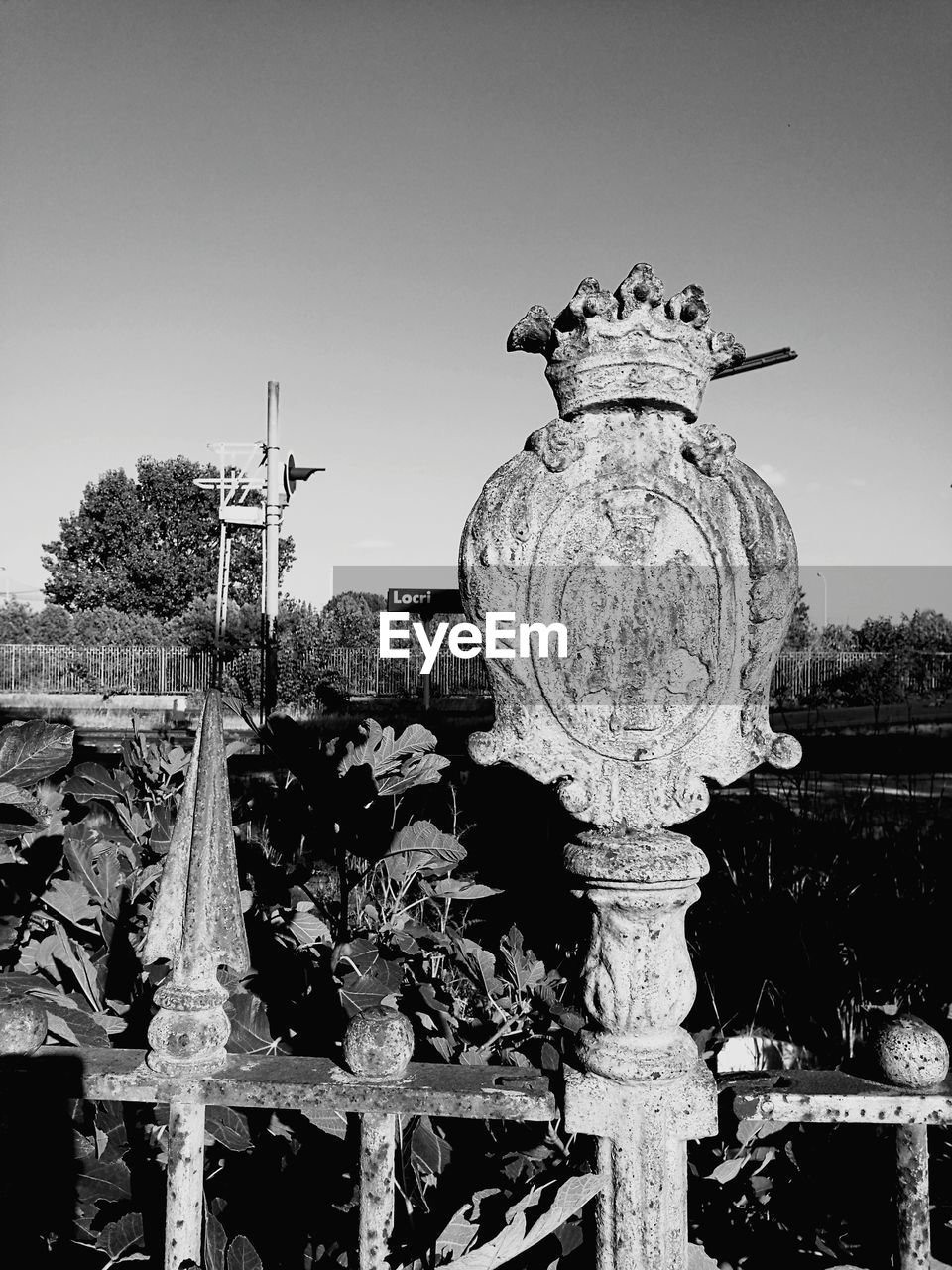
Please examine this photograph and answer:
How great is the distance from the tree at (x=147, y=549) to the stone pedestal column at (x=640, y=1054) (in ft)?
149

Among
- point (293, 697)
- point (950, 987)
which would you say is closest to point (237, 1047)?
point (950, 987)

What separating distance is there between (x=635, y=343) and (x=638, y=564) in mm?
356

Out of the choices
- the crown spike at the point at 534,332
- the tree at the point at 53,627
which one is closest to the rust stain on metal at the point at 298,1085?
the crown spike at the point at 534,332

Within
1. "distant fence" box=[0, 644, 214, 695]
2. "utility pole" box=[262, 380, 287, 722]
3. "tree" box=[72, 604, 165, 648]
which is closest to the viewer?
"utility pole" box=[262, 380, 287, 722]

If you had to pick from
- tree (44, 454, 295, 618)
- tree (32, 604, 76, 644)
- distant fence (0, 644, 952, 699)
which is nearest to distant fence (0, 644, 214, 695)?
distant fence (0, 644, 952, 699)

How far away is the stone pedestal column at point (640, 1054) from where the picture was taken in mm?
1349

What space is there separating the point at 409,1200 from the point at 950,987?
232 cm

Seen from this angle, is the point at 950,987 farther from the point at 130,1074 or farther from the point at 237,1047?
the point at 130,1074

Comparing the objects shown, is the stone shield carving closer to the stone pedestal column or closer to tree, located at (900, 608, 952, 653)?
the stone pedestal column

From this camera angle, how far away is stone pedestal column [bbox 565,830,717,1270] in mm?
1349

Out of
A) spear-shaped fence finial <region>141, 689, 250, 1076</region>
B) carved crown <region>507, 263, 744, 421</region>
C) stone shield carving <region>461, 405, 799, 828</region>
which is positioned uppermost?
carved crown <region>507, 263, 744, 421</region>

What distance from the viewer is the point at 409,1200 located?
1.57 m

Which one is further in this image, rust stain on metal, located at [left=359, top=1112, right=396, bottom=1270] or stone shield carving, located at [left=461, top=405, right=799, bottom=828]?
stone shield carving, located at [left=461, top=405, right=799, bottom=828]

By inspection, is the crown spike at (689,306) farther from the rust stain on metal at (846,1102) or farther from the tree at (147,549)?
the tree at (147,549)
